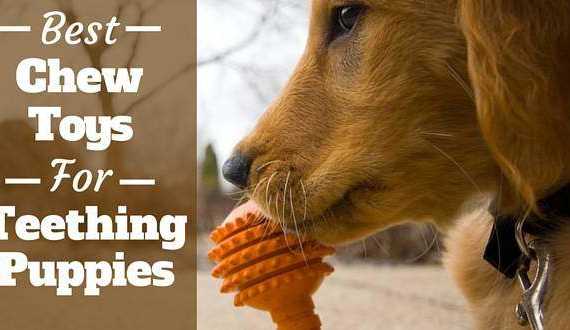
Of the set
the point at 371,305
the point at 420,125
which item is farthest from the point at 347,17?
the point at 371,305

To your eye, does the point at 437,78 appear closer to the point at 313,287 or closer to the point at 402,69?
the point at 402,69

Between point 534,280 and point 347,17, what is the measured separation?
1.49 feet

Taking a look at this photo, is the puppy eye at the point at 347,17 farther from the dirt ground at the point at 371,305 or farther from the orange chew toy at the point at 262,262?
the dirt ground at the point at 371,305

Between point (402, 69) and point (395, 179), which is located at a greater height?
point (402, 69)

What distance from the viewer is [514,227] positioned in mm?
1104

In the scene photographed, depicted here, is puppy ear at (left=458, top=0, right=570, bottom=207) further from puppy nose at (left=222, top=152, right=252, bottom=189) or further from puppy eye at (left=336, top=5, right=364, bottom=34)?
puppy nose at (left=222, top=152, right=252, bottom=189)

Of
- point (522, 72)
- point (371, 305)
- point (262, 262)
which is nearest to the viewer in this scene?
point (522, 72)

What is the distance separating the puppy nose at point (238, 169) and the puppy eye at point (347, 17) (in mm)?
244

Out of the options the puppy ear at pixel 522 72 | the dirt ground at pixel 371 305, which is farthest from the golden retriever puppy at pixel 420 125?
the dirt ground at pixel 371 305

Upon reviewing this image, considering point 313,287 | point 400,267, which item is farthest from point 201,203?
point 313,287

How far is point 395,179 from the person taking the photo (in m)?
1.12

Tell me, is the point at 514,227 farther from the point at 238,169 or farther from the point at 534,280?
the point at 238,169

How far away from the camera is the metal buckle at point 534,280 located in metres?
0.97

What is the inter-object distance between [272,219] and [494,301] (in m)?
0.36
